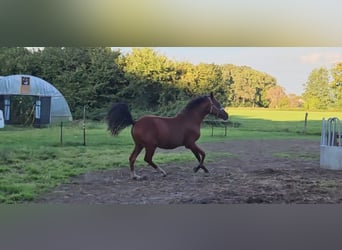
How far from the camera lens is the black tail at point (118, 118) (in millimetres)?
4141

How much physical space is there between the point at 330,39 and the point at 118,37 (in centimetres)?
156

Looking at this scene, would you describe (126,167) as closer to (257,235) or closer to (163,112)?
(163,112)

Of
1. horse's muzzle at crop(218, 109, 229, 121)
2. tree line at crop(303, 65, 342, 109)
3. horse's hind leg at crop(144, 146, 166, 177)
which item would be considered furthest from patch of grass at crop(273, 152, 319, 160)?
horse's hind leg at crop(144, 146, 166, 177)

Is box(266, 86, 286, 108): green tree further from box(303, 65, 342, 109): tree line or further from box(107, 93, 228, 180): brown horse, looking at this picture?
box(107, 93, 228, 180): brown horse

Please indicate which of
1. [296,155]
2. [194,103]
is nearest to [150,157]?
[194,103]

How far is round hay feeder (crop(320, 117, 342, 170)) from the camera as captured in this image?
4.18 metres

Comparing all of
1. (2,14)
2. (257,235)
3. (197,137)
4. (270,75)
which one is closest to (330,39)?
(270,75)

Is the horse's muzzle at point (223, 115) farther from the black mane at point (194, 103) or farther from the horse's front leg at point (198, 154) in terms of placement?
the horse's front leg at point (198, 154)

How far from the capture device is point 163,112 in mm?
4207

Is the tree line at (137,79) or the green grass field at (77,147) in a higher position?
the tree line at (137,79)

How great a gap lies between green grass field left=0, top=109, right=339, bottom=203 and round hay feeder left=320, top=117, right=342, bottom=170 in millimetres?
54

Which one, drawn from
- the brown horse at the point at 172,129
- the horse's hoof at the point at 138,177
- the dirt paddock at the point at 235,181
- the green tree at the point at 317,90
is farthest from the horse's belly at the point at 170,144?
the green tree at the point at 317,90

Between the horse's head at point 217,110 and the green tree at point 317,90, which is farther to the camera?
the horse's head at point 217,110

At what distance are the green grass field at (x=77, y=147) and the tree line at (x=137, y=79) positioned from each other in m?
0.13
